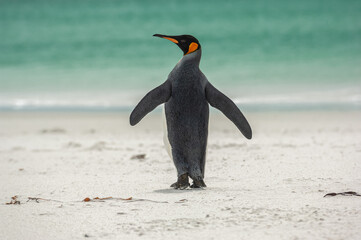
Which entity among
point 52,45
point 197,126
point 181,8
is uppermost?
point 181,8

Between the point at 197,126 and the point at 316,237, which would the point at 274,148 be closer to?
the point at 197,126

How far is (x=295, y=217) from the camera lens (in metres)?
3.25

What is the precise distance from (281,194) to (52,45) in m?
22.9

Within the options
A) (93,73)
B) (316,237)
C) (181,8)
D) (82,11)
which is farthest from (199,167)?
(82,11)

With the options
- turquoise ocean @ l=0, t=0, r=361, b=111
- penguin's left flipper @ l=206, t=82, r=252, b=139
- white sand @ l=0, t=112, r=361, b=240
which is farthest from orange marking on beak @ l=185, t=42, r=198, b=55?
turquoise ocean @ l=0, t=0, r=361, b=111

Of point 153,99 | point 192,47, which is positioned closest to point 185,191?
point 153,99

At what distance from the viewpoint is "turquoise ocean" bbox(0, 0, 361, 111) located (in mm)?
14336

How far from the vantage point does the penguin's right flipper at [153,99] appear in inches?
179

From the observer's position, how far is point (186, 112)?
4.49 metres

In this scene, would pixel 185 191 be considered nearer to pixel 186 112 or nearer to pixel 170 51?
pixel 186 112

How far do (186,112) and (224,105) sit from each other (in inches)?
14.1

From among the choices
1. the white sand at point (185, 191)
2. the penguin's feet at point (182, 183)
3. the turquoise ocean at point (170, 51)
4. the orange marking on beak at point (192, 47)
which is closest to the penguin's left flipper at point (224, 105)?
the orange marking on beak at point (192, 47)

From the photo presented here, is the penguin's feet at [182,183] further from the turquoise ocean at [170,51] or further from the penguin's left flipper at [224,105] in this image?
the turquoise ocean at [170,51]

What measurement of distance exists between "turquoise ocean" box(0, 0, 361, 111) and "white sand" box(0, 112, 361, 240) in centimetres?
435
